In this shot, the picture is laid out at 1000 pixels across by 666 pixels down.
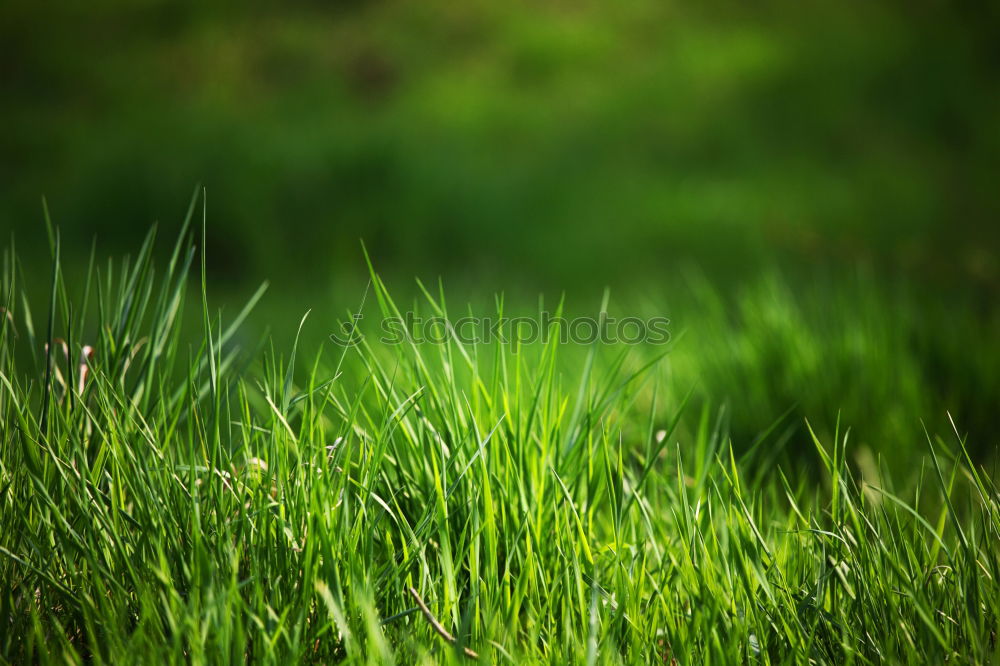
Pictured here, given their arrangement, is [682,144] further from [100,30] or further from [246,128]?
[100,30]

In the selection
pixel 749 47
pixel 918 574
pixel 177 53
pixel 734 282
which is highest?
pixel 749 47

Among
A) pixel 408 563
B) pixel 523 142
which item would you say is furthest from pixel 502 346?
pixel 523 142

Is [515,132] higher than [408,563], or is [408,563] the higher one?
[515,132]

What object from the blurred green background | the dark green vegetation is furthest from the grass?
the blurred green background

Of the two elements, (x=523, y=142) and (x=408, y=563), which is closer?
(x=408, y=563)

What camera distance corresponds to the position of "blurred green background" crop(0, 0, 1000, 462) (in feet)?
7.47

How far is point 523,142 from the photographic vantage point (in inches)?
119

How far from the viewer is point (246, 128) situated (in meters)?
2.94

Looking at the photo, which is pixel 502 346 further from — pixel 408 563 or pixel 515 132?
pixel 515 132

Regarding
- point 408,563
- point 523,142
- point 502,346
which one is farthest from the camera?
point 523,142

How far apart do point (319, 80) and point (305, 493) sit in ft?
A: 10.6

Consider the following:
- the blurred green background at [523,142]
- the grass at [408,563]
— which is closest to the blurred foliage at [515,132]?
the blurred green background at [523,142]

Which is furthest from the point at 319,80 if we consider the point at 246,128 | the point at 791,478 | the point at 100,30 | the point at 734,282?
the point at 791,478

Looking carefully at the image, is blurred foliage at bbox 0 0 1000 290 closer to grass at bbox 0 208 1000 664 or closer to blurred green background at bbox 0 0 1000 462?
blurred green background at bbox 0 0 1000 462
